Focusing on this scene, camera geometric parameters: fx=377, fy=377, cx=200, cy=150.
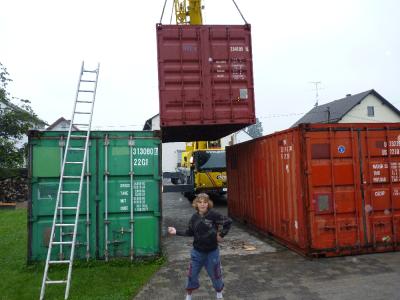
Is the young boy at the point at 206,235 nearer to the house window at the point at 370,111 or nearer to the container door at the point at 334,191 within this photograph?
the container door at the point at 334,191

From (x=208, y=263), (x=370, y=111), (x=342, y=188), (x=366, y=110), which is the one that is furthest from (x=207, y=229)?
(x=370, y=111)

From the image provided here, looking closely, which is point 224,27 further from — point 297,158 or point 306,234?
point 306,234

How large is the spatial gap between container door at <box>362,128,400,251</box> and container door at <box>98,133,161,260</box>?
4.45m

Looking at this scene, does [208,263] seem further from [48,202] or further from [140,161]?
[48,202]

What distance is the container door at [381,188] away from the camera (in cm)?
796

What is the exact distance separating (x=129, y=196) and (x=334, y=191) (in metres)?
4.26

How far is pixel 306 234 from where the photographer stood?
25.4 ft

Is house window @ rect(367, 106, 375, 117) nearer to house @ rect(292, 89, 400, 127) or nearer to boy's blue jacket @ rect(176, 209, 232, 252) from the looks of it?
house @ rect(292, 89, 400, 127)

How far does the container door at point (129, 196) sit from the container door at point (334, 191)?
324 cm

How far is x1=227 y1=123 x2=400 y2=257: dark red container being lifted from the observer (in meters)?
7.74

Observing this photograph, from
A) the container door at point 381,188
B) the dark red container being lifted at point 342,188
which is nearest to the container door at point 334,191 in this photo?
the dark red container being lifted at point 342,188

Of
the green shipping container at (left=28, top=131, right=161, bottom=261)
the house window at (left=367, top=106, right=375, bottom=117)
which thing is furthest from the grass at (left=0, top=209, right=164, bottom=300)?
the house window at (left=367, top=106, right=375, bottom=117)

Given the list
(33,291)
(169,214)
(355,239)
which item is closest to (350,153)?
(355,239)

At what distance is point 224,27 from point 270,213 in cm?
486
